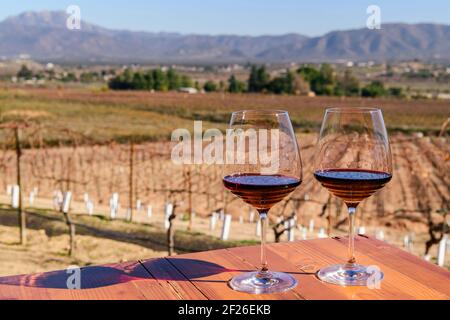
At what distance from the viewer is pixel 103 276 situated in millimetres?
1294

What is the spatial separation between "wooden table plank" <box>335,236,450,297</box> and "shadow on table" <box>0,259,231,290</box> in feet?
1.24

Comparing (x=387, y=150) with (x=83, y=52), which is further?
(x=83, y=52)

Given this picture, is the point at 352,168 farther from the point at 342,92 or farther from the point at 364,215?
the point at 342,92

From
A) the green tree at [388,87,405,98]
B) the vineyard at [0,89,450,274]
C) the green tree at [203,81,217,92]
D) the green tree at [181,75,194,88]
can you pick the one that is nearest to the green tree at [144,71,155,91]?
the green tree at [181,75,194,88]

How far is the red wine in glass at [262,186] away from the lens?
121 centimetres

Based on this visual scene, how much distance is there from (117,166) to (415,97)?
39.0 m

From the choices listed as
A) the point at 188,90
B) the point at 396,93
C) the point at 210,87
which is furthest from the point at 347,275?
the point at 210,87

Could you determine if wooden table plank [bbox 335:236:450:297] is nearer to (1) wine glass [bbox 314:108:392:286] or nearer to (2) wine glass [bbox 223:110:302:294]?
(1) wine glass [bbox 314:108:392:286]

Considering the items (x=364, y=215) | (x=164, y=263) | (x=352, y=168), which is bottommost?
(x=364, y=215)

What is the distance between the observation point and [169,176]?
1642 cm

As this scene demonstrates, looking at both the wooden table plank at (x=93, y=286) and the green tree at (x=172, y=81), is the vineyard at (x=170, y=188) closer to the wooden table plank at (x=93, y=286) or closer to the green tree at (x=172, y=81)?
the wooden table plank at (x=93, y=286)

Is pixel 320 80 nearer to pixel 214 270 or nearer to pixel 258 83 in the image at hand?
pixel 258 83

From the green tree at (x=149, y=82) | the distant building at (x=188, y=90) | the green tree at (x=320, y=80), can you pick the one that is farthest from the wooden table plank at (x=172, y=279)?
the green tree at (x=149, y=82)

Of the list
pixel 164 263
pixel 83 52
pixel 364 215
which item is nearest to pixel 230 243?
pixel 364 215
